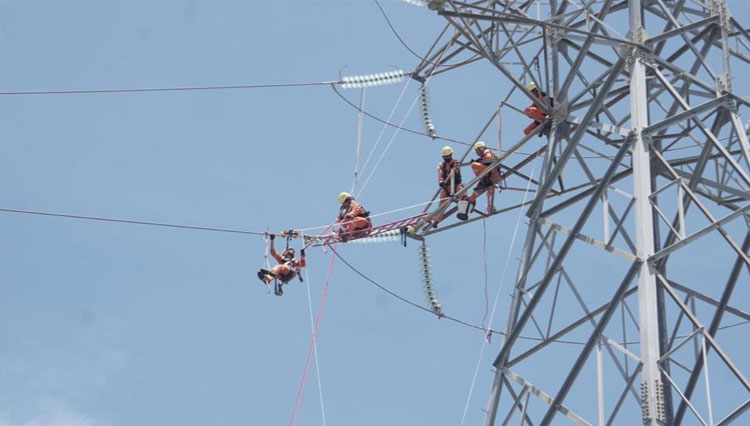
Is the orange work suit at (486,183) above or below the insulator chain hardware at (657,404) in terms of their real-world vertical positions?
above

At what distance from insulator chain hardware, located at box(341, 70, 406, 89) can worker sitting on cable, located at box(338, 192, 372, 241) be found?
7.80ft

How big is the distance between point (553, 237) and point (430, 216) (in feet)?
11.8

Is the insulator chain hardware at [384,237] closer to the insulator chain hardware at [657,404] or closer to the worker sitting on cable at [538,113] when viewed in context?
the worker sitting on cable at [538,113]

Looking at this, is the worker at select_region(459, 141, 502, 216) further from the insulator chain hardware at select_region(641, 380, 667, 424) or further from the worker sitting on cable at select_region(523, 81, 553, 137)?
the insulator chain hardware at select_region(641, 380, 667, 424)

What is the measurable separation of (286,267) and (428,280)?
2.99 m

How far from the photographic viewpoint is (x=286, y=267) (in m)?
27.9

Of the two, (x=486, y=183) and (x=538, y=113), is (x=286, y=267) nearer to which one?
(x=486, y=183)

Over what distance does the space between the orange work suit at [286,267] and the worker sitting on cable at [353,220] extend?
994mm

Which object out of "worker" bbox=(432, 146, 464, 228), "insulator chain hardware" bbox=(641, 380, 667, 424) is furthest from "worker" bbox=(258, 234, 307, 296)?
"insulator chain hardware" bbox=(641, 380, 667, 424)

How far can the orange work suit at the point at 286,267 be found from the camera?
2789 centimetres

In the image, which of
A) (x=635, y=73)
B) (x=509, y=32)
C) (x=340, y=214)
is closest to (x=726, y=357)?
(x=635, y=73)

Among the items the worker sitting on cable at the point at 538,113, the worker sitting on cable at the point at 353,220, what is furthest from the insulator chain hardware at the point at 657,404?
the worker sitting on cable at the point at 353,220

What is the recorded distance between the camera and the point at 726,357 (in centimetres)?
1983

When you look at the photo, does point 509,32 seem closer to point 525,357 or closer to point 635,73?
point 635,73
